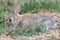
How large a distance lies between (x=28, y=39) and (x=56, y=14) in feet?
7.54

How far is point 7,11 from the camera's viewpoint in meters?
8.16

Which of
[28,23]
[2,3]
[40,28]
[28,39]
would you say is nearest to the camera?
[28,39]

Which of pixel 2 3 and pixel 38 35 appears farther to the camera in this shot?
pixel 2 3

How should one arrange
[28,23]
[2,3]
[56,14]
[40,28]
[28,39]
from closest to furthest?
[28,39], [40,28], [28,23], [56,14], [2,3]

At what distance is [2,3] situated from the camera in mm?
8914

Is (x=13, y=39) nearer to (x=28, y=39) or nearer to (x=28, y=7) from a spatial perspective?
(x=28, y=39)

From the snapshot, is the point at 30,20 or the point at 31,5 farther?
the point at 31,5

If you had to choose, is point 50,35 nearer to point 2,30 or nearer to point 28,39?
point 28,39

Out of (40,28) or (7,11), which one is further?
(7,11)

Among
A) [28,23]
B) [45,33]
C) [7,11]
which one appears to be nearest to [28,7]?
[7,11]

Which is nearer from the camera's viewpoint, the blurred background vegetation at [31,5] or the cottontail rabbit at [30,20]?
the cottontail rabbit at [30,20]

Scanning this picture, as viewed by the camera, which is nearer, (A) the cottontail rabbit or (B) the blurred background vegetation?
(A) the cottontail rabbit

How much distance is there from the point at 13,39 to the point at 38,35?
562 mm

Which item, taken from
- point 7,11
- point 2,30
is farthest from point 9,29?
point 7,11
